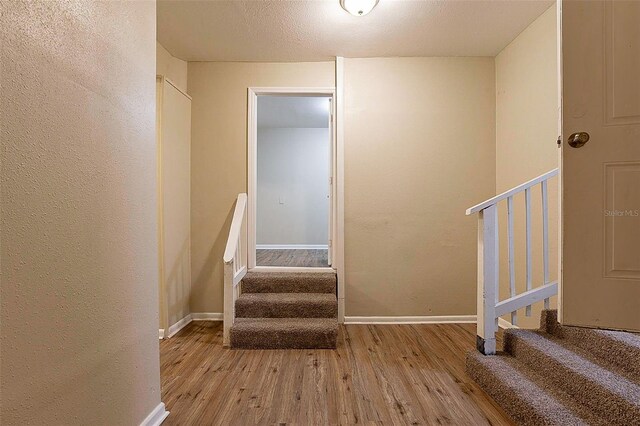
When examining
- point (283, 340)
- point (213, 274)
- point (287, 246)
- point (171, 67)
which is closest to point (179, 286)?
point (213, 274)

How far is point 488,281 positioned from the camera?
2113mm

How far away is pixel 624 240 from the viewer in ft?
4.08

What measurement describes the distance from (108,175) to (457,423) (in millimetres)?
1944

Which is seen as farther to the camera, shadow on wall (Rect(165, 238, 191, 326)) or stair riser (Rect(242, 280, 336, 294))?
stair riser (Rect(242, 280, 336, 294))

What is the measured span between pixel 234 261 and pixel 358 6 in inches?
83.7

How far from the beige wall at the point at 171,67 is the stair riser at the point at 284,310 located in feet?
6.90

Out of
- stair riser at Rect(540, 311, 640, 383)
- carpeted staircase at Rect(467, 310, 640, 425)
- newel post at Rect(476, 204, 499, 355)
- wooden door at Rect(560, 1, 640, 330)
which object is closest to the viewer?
wooden door at Rect(560, 1, 640, 330)

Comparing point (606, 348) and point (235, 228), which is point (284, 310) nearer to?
point (235, 228)

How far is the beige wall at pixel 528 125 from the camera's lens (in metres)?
2.39

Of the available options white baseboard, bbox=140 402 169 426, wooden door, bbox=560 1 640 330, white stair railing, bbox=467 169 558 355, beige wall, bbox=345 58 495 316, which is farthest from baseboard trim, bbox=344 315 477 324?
wooden door, bbox=560 1 640 330

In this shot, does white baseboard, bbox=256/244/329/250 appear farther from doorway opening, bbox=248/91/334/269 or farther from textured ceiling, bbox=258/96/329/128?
textured ceiling, bbox=258/96/329/128

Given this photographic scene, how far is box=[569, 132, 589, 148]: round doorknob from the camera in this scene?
4.19 feet

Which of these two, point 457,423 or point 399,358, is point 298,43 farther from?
point 457,423

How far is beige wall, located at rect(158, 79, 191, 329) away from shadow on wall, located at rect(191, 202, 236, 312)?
0.27 feet
